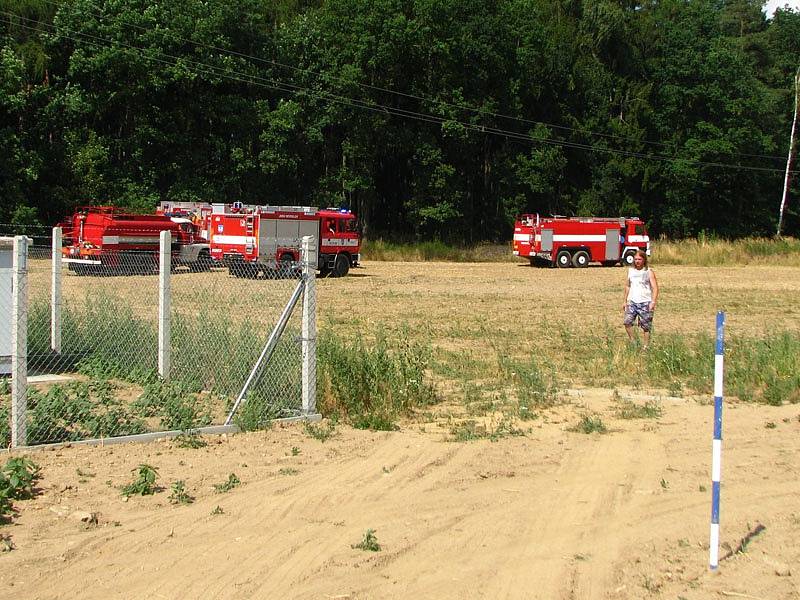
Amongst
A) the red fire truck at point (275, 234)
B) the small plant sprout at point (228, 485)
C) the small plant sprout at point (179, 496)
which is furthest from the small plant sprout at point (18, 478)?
the red fire truck at point (275, 234)

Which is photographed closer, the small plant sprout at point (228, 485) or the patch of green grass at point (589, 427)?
the small plant sprout at point (228, 485)

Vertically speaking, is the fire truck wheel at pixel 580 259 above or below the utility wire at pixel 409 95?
below

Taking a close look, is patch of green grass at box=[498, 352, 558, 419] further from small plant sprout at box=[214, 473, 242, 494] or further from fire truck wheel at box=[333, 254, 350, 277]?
fire truck wheel at box=[333, 254, 350, 277]

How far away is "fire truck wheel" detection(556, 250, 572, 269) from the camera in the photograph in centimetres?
4947

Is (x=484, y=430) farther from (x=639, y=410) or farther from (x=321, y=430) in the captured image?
(x=639, y=410)

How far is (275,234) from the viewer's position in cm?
3566

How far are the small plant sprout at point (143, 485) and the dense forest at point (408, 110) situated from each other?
123ft

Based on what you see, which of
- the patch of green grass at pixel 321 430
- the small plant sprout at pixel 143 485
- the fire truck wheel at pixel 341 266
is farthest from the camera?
the fire truck wheel at pixel 341 266

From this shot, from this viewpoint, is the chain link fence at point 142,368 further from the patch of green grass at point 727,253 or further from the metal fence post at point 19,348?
the patch of green grass at point 727,253

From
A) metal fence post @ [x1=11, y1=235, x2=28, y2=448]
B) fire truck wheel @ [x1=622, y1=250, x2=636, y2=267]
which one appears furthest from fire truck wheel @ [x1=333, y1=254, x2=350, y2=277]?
metal fence post @ [x1=11, y1=235, x2=28, y2=448]

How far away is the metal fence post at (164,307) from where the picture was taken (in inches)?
431

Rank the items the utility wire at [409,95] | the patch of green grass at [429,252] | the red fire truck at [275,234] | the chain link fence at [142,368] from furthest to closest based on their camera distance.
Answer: the patch of green grass at [429,252]
the utility wire at [409,95]
the red fire truck at [275,234]
the chain link fence at [142,368]

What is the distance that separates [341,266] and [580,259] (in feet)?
55.2

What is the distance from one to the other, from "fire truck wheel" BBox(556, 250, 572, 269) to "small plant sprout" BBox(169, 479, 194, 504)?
1696 inches
